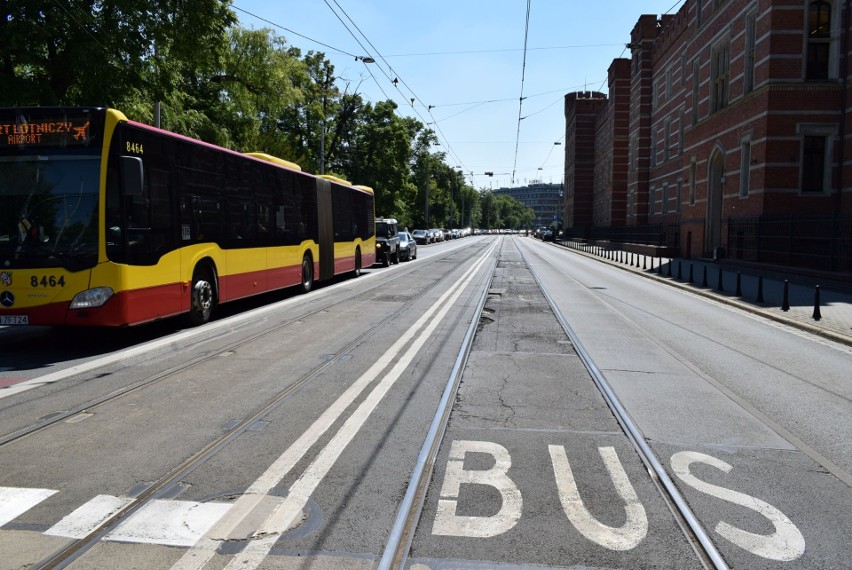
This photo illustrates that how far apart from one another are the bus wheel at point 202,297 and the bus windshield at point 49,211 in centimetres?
263

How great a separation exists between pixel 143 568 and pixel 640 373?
21.3 feet

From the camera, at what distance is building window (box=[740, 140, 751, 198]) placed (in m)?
28.8

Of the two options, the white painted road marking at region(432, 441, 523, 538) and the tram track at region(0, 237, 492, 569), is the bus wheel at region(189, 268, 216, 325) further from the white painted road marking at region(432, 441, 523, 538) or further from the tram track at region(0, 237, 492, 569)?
the white painted road marking at region(432, 441, 523, 538)

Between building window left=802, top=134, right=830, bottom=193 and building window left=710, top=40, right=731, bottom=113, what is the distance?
6.39 meters

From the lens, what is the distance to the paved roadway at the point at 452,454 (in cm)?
370

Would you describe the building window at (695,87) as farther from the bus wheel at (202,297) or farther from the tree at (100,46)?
the bus wheel at (202,297)

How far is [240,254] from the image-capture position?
1369 centimetres

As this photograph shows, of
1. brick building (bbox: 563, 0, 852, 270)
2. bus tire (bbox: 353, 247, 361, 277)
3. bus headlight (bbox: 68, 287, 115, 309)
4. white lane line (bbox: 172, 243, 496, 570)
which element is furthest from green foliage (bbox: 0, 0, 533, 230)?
brick building (bbox: 563, 0, 852, 270)

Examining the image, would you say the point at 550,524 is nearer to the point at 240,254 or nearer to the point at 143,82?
the point at 240,254

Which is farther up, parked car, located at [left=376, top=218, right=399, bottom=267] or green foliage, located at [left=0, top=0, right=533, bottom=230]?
green foliage, located at [left=0, top=0, right=533, bottom=230]

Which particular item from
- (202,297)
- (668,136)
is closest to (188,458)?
(202,297)

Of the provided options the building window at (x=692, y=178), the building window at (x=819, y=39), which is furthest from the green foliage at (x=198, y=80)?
the building window at (x=819, y=39)

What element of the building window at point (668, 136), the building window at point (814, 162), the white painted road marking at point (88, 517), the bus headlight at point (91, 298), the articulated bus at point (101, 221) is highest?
the building window at point (668, 136)

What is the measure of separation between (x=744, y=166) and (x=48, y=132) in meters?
27.6
